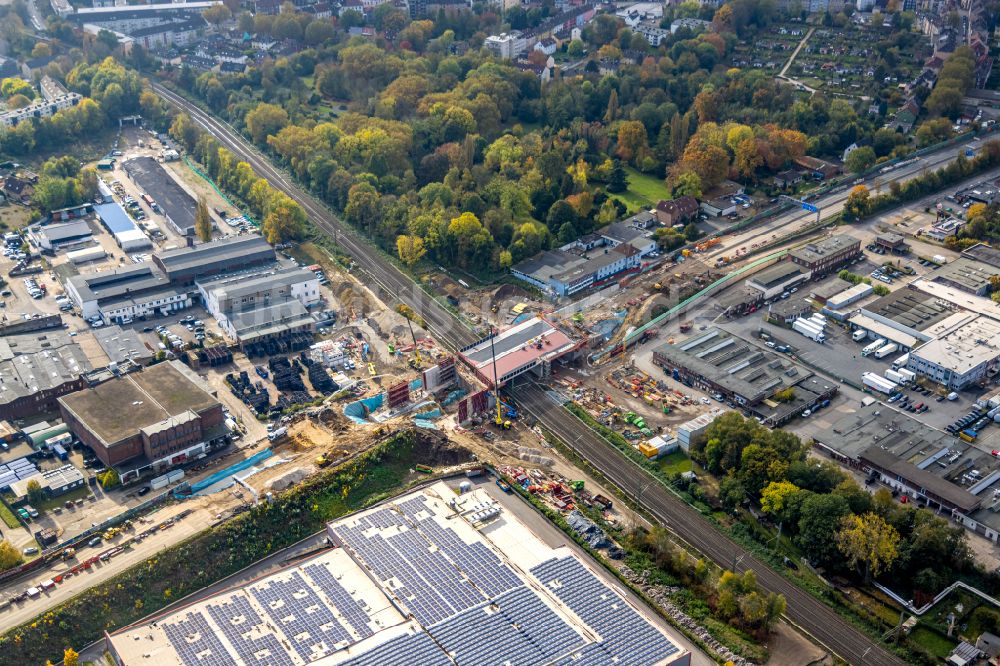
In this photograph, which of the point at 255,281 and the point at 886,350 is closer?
the point at 886,350

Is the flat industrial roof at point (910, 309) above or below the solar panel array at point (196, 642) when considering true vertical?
below

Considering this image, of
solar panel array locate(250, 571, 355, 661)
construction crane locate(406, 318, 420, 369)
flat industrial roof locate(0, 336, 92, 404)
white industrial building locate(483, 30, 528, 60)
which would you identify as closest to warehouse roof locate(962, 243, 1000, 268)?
Result: construction crane locate(406, 318, 420, 369)

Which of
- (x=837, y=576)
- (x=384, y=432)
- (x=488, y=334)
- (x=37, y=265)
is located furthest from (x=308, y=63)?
(x=837, y=576)

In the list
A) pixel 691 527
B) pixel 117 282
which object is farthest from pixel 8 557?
pixel 691 527

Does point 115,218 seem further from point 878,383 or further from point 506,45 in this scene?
point 878,383

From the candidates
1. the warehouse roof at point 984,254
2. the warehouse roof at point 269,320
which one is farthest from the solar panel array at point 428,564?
the warehouse roof at point 984,254

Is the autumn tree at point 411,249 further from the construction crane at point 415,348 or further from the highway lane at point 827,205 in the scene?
the highway lane at point 827,205
